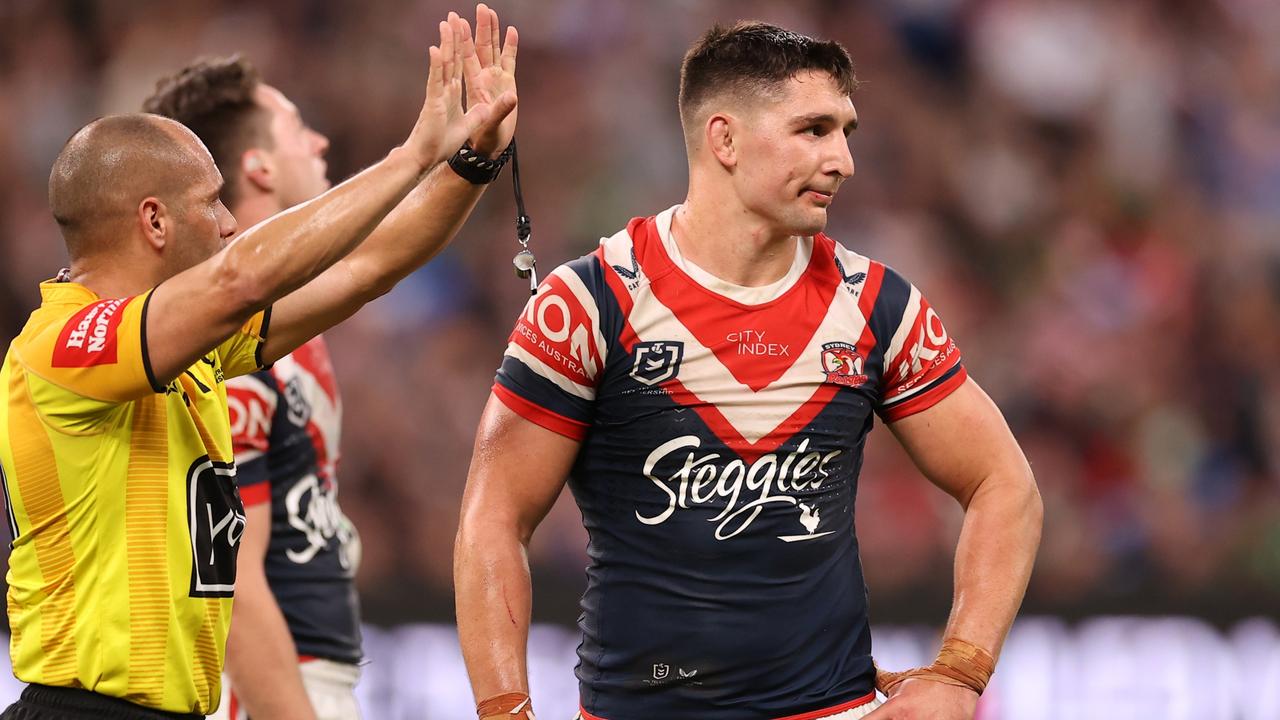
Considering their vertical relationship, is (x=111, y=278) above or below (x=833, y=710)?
above

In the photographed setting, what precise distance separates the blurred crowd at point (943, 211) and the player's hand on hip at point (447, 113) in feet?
17.4

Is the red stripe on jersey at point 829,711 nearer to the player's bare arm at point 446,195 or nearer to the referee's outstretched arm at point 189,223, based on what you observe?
the player's bare arm at point 446,195

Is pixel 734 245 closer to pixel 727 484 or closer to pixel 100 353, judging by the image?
pixel 727 484

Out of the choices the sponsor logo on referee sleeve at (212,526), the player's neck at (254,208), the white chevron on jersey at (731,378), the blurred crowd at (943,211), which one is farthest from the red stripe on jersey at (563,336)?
the blurred crowd at (943,211)

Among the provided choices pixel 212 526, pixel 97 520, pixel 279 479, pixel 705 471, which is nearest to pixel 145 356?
pixel 97 520

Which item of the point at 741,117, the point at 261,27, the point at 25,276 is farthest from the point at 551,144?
the point at 741,117

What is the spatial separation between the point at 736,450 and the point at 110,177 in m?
1.59

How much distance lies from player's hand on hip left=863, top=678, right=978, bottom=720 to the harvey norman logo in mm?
437

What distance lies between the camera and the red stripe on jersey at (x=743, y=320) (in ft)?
13.3

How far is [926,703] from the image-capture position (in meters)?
3.92

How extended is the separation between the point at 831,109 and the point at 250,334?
5.01 ft

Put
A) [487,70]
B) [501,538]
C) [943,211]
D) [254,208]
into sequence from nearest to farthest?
[487,70] < [501,538] < [254,208] < [943,211]

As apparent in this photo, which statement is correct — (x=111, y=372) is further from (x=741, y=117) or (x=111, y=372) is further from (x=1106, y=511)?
(x=1106, y=511)

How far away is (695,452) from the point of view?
4012 millimetres
